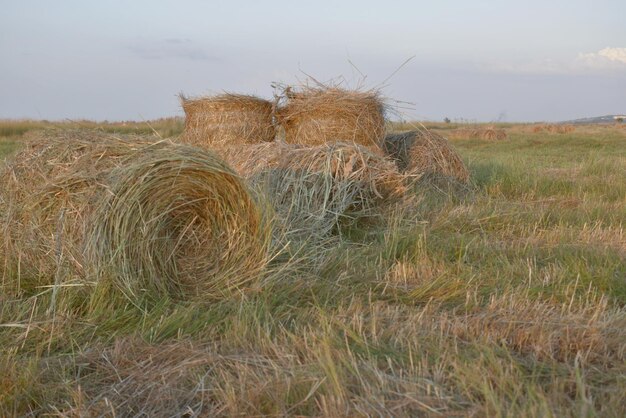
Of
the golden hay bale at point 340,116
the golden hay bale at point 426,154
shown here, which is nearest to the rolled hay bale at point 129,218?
the golden hay bale at point 340,116

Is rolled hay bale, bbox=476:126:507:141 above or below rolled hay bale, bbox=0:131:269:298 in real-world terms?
below

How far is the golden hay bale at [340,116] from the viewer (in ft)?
27.8

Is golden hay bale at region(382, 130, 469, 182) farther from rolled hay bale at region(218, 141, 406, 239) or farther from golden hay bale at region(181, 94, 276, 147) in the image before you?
rolled hay bale at region(218, 141, 406, 239)

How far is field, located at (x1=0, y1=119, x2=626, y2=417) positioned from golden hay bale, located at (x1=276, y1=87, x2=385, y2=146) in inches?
143

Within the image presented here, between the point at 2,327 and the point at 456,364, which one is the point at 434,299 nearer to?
the point at 456,364

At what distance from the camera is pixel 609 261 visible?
175 inches

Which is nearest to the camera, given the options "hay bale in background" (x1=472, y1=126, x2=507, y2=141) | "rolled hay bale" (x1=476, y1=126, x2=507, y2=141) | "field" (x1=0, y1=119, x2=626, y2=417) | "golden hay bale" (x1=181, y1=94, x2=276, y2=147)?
"field" (x1=0, y1=119, x2=626, y2=417)

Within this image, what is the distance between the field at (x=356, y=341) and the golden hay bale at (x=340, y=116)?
11.9ft

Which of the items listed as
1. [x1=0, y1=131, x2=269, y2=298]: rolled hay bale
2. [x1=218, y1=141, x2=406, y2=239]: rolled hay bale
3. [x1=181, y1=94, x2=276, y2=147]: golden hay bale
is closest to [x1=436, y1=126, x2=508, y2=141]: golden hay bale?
[x1=181, y1=94, x2=276, y2=147]: golden hay bale

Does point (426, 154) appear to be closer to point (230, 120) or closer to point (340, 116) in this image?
point (340, 116)

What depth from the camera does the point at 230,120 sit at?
9039 millimetres

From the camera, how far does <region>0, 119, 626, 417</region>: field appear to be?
7.98ft

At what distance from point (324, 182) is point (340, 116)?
2.60m

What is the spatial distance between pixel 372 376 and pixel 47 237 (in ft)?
7.32
